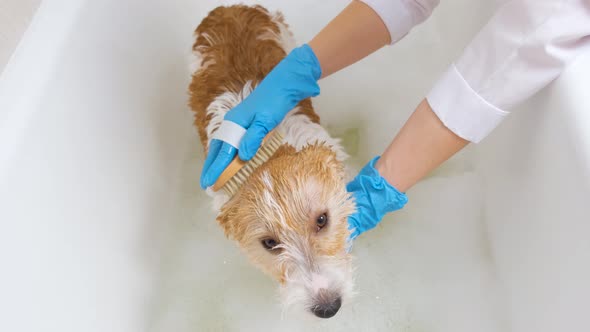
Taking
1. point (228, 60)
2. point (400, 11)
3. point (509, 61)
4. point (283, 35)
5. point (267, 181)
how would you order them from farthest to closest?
point (283, 35) < point (228, 60) < point (400, 11) < point (267, 181) < point (509, 61)

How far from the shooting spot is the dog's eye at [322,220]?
1.13 metres

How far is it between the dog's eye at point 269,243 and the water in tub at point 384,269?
1.28 feet

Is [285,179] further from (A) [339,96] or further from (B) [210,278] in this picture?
(A) [339,96]

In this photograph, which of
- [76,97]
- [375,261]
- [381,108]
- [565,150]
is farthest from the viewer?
[381,108]

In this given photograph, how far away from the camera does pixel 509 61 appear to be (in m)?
0.98

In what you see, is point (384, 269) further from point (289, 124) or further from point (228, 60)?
point (228, 60)

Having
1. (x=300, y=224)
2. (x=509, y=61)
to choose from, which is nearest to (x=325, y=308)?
(x=300, y=224)

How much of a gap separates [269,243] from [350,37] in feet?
2.23

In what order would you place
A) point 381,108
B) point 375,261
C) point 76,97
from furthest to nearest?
point 381,108 → point 375,261 → point 76,97

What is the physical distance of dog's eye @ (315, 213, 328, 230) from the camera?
113 cm

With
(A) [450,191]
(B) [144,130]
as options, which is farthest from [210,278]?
(A) [450,191]

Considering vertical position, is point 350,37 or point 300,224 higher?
point 350,37

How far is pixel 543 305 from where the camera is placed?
109 cm

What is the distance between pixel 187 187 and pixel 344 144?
654 mm
